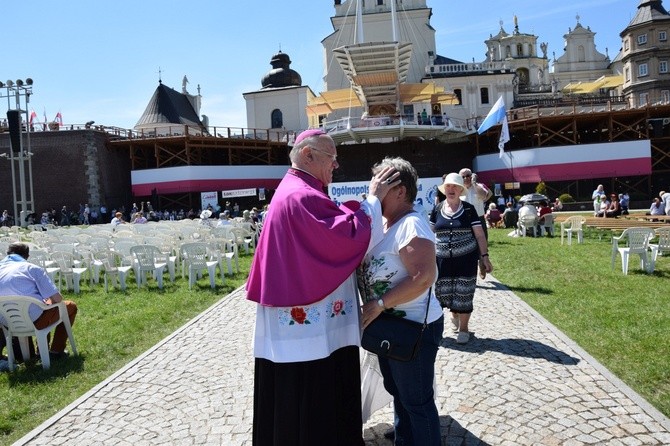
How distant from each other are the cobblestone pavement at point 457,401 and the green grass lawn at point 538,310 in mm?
287

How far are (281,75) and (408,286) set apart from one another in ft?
187

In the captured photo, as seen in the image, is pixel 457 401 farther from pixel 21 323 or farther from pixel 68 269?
pixel 68 269

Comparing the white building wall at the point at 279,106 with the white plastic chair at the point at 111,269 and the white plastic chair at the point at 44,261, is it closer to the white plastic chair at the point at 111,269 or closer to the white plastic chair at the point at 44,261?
the white plastic chair at the point at 111,269

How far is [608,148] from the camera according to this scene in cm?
3591

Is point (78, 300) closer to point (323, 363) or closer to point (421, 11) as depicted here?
point (323, 363)

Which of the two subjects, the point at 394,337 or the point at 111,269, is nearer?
the point at 394,337

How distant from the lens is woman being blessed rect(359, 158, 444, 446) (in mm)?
3074

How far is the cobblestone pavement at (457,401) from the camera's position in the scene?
403 centimetres

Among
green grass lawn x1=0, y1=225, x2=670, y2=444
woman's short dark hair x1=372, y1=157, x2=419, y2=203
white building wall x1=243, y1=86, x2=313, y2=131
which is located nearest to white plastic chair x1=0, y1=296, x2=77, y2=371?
green grass lawn x1=0, y1=225, x2=670, y2=444

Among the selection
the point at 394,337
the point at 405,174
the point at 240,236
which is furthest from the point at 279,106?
the point at 394,337

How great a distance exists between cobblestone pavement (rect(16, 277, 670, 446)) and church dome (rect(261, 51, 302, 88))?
175ft

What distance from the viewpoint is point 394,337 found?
317 cm

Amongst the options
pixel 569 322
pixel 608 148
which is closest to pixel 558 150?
pixel 608 148

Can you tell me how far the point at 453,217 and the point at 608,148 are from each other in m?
34.4
